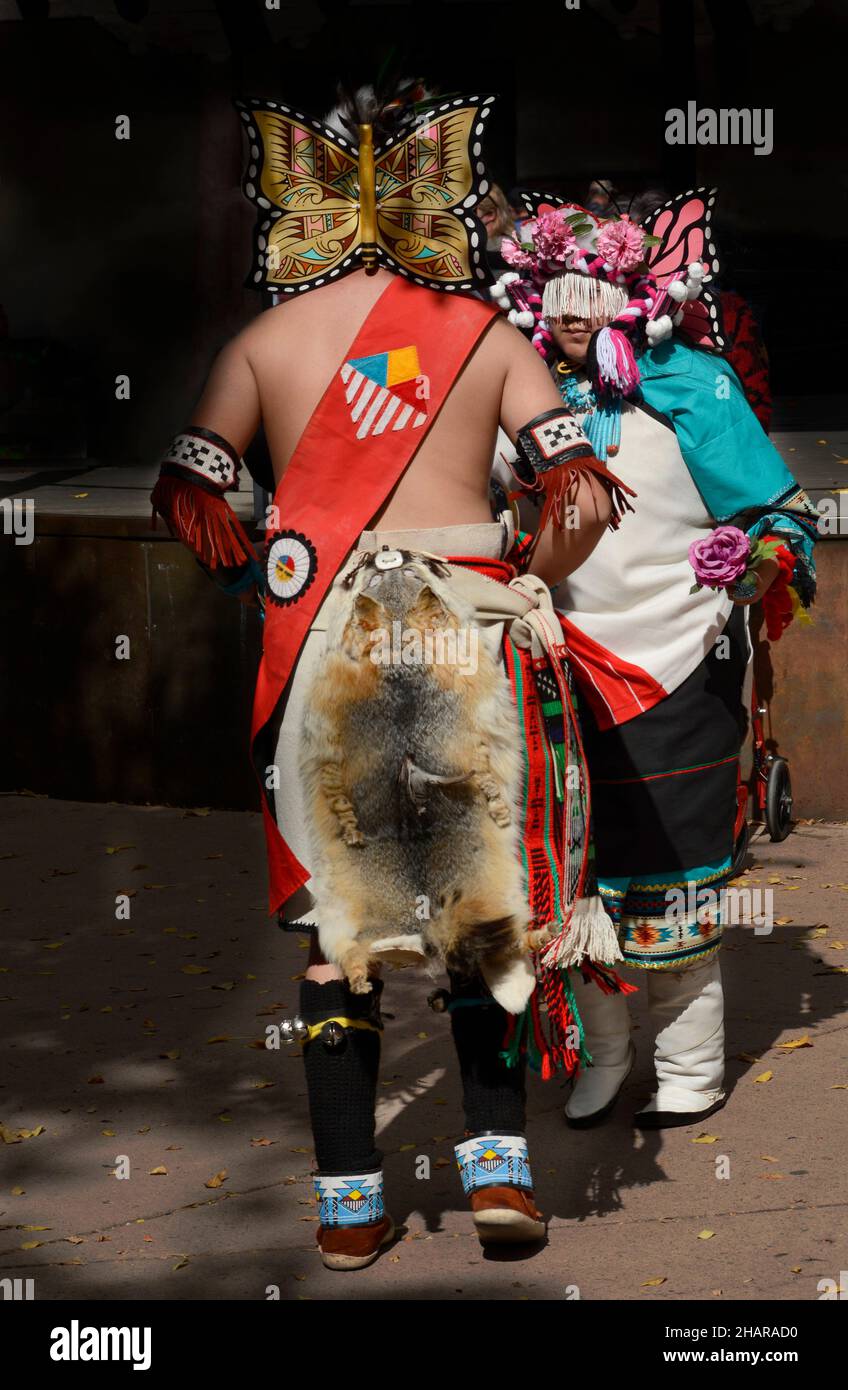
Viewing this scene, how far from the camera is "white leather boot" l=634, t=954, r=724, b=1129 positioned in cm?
461

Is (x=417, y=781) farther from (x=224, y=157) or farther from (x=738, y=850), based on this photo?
(x=224, y=157)

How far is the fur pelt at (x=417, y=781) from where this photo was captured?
3.61m

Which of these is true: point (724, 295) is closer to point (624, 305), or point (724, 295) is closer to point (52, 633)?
point (624, 305)

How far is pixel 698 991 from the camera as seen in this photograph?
→ 15.2 feet

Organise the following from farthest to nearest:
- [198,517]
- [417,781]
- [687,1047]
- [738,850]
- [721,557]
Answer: [738,850], [687,1047], [721,557], [198,517], [417,781]

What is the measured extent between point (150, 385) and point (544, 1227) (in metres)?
10.6

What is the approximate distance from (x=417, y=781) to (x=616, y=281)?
143 centimetres

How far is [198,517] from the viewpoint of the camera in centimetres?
390

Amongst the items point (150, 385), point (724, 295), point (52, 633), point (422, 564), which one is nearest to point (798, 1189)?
point (422, 564)

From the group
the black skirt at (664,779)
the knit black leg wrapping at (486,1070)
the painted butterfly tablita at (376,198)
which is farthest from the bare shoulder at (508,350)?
the knit black leg wrapping at (486,1070)

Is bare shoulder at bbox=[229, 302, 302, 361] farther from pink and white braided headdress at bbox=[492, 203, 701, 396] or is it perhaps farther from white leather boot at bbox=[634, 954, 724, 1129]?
white leather boot at bbox=[634, 954, 724, 1129]

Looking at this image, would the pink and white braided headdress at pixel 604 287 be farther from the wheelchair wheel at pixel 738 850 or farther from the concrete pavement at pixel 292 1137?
the concrete pavement at pixel 292 1137

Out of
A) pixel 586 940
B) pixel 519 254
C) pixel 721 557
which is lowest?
pixel 586 940

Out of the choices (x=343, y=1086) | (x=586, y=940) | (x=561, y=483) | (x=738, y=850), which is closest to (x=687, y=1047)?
(x=738, y=850)
